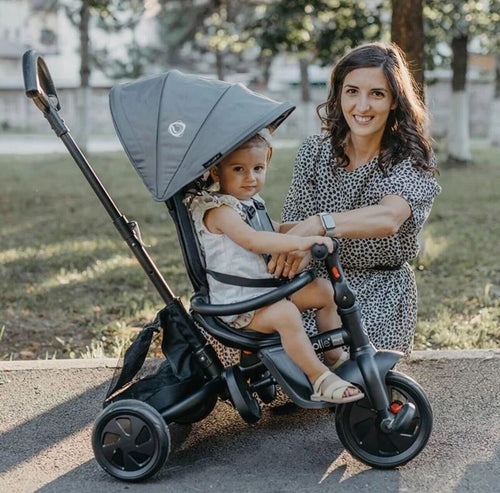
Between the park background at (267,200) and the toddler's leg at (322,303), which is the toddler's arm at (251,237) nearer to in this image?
the toddler's leg at (322,303)

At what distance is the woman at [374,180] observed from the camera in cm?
386

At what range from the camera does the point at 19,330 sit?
6.04 m

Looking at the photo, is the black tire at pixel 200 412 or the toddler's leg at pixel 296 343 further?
the black tire at pixel 200 412

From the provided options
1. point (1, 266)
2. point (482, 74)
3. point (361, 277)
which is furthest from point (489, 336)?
point (482, 74)

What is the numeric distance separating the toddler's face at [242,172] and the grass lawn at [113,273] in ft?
6.84

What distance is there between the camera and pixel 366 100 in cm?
391

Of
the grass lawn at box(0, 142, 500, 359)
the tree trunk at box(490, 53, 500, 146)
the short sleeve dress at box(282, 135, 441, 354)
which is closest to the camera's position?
the short sleeve dress at box(282, 135, 441, 354)

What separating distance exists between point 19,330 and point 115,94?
2914 mm

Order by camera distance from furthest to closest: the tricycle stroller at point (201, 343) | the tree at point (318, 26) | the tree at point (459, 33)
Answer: the tree at point (459, 33), the tree at point (318, 26), the tricycle stroller at point (201, 343)

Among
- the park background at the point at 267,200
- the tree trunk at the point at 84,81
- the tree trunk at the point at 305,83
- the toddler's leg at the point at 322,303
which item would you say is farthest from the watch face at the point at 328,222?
the tree trunk at the point at 305,83

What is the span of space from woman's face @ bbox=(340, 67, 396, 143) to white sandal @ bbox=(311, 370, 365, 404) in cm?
113

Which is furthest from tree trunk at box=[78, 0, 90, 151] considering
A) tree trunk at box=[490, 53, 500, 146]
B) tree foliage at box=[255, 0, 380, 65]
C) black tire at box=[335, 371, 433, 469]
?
black tire at box=[335, 371, 433, 469]

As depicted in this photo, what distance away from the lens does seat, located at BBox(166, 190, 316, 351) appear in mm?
3373

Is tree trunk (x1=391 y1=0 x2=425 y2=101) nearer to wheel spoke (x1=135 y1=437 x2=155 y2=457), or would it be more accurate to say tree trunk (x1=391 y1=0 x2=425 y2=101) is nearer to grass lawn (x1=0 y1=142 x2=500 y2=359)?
grass lawn (x1=0 y1=142 x2=500 y2=359)
